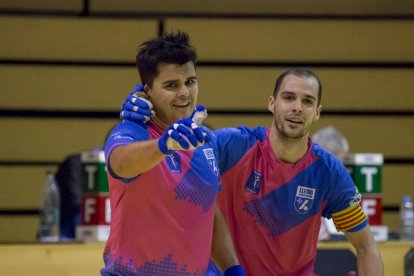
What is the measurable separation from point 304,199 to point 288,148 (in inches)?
7.8

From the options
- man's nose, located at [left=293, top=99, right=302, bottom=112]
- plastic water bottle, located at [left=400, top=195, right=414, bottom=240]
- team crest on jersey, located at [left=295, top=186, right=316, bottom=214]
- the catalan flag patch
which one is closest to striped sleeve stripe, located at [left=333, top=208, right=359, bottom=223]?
the catalan flag patch

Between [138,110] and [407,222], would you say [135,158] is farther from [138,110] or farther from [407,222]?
[407,222]

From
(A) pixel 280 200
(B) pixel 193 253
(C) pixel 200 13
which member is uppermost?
(C) pixel 200 13

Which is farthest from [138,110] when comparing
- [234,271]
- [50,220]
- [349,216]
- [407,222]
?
[407,222]

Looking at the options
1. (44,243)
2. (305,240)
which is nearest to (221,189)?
(305,240)

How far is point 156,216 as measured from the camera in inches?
104

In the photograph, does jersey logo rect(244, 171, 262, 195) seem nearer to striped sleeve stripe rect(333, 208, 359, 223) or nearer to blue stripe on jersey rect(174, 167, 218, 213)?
striped sleeve stripe rect(333, 208, 359, 223)

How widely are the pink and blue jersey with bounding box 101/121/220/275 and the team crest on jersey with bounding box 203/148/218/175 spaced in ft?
0.30

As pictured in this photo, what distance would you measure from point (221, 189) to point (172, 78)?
2.40 feet

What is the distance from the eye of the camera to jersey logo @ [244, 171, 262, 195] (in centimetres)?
338

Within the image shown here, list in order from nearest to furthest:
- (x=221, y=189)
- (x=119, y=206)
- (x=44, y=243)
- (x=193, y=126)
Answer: (x=193, y=126) → (x=119, y=206) → (x=221, y=189) → (x=44, y=243)

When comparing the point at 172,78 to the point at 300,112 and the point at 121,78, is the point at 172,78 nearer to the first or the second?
the point at 300,112

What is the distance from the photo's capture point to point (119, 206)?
8.79 feet

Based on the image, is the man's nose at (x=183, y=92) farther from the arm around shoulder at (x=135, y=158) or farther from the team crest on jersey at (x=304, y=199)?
the team crest on jersey at (x=304, y=199)
